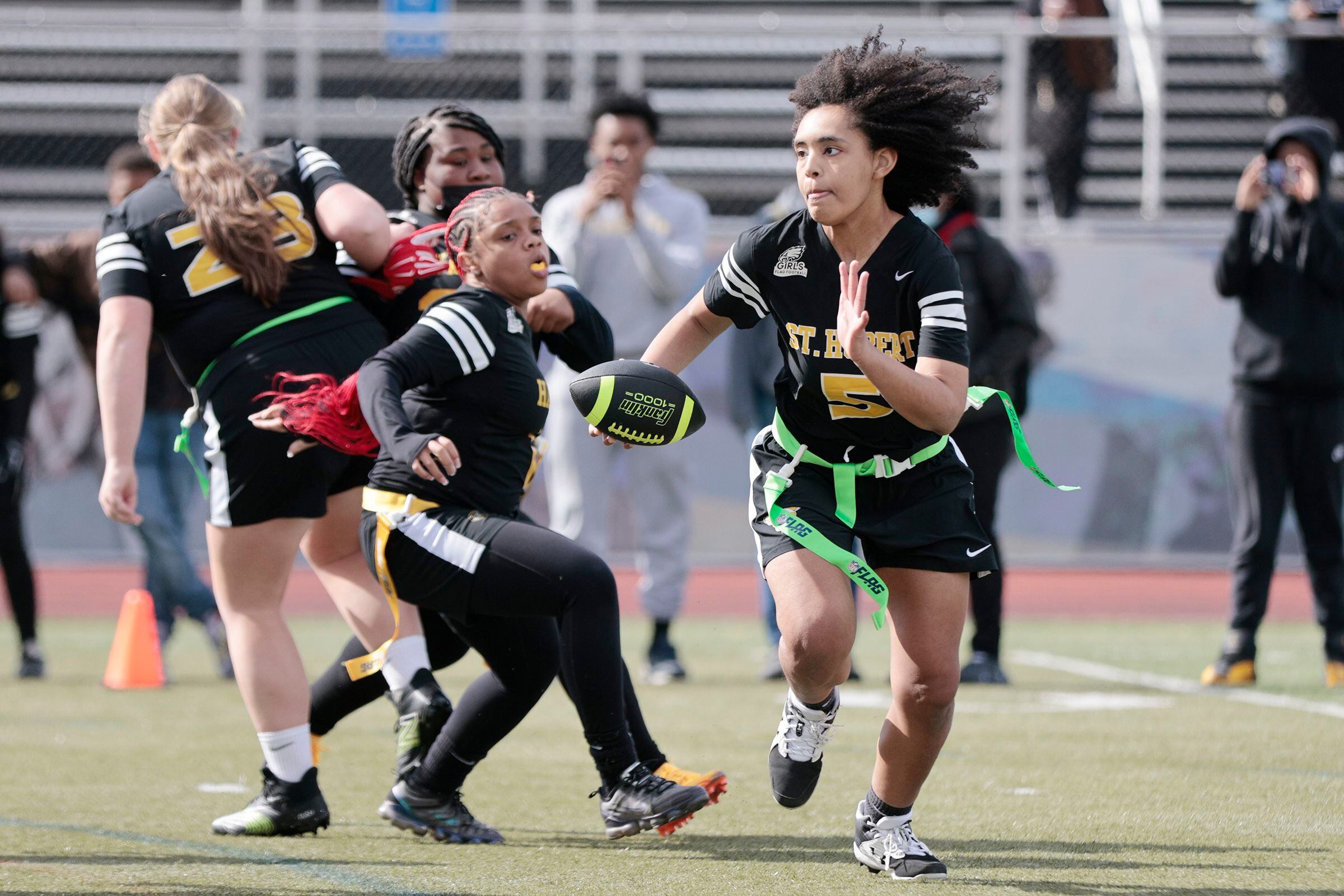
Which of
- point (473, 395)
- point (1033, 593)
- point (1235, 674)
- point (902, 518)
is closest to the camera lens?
point (902, 518)

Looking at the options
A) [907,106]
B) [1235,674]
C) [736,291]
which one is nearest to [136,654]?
[736,291]

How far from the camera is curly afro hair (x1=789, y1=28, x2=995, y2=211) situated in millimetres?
3898

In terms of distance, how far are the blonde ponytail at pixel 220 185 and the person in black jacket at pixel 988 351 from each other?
3766 mm

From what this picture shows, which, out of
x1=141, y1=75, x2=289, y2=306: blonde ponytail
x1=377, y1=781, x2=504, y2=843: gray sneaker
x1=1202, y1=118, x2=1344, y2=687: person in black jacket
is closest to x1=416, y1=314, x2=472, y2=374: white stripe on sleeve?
x1=141, y1=75, x2=289, y2=306: blonde ponytail

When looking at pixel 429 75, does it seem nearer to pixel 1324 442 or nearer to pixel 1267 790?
pixel 1324 442

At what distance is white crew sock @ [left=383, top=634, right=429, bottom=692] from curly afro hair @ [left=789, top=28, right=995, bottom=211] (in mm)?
1664

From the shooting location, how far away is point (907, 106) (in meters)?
3.91

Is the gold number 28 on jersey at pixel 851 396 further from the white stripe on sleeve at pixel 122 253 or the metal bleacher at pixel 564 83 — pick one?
the metal bleacher at pixel 564 83

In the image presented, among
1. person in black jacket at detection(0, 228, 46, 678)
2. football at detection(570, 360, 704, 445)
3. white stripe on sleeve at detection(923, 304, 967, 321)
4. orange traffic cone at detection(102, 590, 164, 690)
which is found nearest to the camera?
white stripe on sleeve at detection(923, 304, 967, 321)

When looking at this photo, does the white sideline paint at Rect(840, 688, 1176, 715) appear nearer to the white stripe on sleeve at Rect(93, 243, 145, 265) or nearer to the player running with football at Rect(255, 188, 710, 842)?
the player running with football at Rect(255, 188, 710, 842)

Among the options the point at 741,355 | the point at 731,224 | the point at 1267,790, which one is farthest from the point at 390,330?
the point at 731,224

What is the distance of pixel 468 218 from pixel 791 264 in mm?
897

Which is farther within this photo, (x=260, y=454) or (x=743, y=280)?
(x=260, y=454)

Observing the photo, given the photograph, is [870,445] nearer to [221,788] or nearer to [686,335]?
[686,335]
